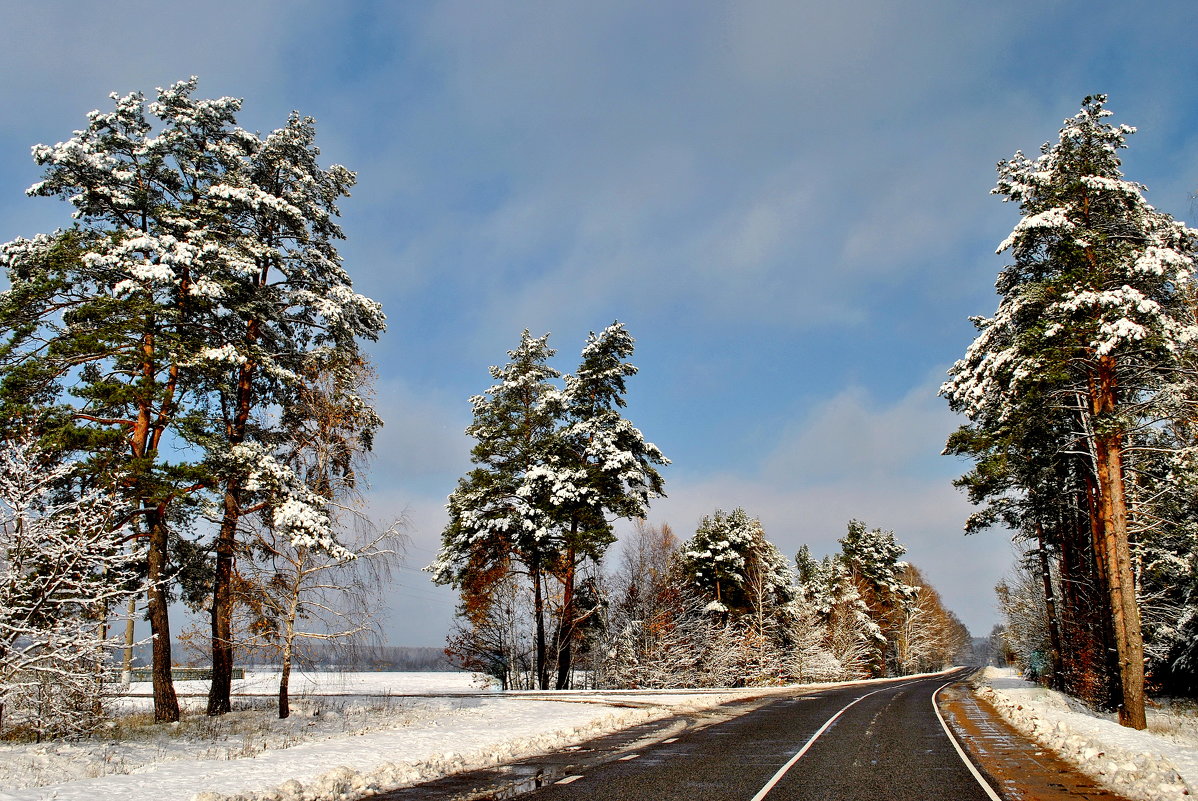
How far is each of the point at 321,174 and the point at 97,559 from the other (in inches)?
536

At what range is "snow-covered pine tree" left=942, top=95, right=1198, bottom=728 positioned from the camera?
15914 millimetres

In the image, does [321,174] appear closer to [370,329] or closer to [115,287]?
[370,329]

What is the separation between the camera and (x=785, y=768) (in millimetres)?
10547

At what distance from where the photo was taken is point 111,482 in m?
13.4

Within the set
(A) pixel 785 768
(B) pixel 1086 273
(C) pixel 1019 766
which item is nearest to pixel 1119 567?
(B) pixel 1086 273

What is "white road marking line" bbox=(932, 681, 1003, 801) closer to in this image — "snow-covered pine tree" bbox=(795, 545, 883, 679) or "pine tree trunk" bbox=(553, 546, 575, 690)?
"pine tree trunk" bbox=(553, 546, 575, 690)

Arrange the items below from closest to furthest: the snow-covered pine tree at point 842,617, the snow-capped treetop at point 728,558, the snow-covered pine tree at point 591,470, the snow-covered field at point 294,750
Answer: the snow-covered field at point 294,750 → the snow-covered pine tree at point 591,470 → the snow-capped treetop at point 728,558 → the snow-covered pine tree at point 842,617

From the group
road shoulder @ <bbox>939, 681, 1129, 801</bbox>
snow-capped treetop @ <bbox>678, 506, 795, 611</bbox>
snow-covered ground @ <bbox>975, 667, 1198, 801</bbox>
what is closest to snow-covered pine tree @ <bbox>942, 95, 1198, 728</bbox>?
snow-covered ground @ <bbox>975, 667, 1198, 801</bbox>

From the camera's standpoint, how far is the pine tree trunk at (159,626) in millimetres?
15328

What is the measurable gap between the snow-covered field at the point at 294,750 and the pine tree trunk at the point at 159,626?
1.68ft

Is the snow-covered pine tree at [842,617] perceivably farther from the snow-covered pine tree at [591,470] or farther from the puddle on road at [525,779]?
the puddle on road at [525,779]

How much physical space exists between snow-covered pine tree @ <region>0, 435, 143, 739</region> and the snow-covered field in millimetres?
777

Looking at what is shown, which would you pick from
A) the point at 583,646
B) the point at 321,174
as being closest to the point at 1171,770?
the point at 321,174

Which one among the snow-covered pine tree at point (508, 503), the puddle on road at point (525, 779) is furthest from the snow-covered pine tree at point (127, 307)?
the snow-covered pine tree at point (508, 503)
